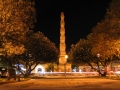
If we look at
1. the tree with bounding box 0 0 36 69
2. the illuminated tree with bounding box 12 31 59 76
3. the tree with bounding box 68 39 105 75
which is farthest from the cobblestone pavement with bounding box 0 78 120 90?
the tree with bounding box 68 39 105 75

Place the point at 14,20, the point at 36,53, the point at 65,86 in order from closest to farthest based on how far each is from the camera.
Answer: the point at 65,86
the point at 14,20
the point at 36,53

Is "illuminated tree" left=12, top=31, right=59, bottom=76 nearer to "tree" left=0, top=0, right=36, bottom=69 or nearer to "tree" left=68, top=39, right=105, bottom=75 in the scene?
"tree" left=68, top=39, right=105, bottom=75

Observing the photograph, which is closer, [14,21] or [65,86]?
[65,86]

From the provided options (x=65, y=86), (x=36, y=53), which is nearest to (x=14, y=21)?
(x=65, y=86)

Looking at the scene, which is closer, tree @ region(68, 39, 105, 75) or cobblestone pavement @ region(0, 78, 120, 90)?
cobblestone pavement @ region(0, 78, 120, 90)

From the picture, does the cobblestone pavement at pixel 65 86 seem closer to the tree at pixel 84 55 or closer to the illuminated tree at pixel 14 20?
the illuminated tree at pixel 14 20

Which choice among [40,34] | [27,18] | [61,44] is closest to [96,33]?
[27,18]

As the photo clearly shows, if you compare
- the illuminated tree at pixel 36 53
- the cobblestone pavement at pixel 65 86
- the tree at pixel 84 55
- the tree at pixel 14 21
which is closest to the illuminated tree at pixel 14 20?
the tree at pixel 14 21

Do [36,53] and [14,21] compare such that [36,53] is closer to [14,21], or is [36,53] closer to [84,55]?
[84,55]

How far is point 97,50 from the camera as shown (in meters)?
51.6

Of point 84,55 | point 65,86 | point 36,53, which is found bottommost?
point 65,86

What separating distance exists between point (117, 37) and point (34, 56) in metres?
30.0

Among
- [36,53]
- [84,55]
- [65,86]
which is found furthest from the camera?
[84,55]

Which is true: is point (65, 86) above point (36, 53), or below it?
below
